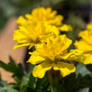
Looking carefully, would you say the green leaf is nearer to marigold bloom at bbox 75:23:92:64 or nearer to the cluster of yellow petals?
the cluster of yellow petals

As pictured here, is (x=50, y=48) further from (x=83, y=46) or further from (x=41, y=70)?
(x=83, y=46)

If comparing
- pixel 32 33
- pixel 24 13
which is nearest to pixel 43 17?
pixel 32 33

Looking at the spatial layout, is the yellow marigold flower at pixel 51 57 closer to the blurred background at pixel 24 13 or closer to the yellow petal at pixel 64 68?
the yellow petal at pixel 64 68

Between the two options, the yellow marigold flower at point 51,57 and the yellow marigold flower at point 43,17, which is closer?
the yellow marigold flower at point 51,57

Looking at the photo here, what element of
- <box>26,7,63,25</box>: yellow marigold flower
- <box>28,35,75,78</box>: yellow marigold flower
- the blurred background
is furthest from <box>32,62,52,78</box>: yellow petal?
the blurred background

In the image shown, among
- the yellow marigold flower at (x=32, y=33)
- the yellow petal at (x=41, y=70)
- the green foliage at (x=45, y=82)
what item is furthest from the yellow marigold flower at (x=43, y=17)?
the yellow petal at (x=41, y=70)
